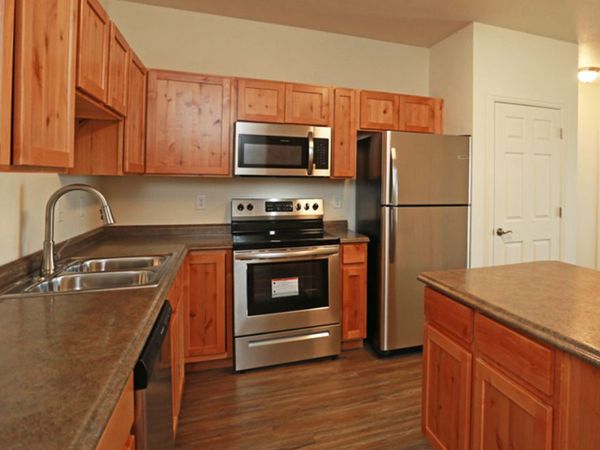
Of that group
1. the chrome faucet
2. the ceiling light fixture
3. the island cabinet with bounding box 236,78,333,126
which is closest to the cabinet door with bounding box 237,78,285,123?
the island cabinet with bounding box 236,78,333,126

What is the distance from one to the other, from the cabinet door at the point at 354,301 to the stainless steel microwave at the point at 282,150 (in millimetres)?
815

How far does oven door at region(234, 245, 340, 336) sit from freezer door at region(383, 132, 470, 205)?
73 centimetres

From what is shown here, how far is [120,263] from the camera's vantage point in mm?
1939

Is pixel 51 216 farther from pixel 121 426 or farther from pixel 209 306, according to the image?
pixel 209 306

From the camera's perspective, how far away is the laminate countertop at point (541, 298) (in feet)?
3.25

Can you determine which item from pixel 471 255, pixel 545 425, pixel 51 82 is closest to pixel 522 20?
pixel 471 255

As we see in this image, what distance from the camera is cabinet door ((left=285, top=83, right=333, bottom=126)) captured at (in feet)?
9.09

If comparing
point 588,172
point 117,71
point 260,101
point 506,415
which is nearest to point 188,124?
point 260,101

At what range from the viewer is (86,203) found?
7.89ft

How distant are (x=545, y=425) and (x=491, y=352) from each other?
26 cm

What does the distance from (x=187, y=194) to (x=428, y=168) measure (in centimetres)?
197

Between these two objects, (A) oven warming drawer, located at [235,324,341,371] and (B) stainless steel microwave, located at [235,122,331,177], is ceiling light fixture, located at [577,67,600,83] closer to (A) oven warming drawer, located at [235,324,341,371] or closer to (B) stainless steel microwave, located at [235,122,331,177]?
(B) stainless steel microwave, located at [235,122,331,177]

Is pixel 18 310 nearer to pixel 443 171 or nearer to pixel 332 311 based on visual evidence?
pixel 332 311

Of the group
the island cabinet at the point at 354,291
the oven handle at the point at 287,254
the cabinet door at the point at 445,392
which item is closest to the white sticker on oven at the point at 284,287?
the oven handle at the point at 287,254
